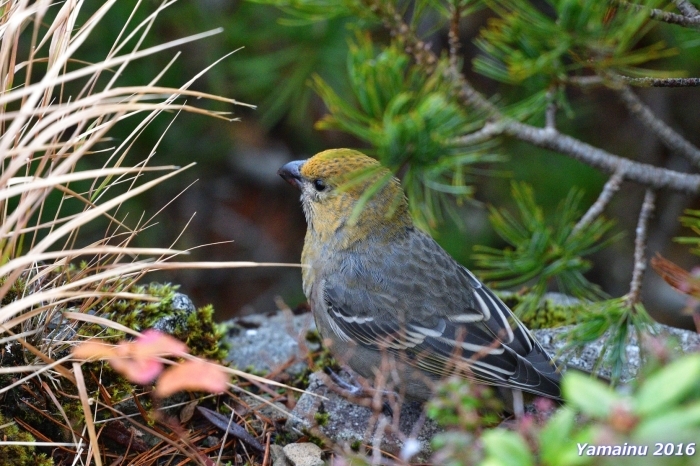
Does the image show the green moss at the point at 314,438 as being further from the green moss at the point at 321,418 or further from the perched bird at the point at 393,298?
the perched bird at the point at 393,298

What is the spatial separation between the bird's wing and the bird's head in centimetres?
22

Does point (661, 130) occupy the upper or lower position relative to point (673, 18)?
lower

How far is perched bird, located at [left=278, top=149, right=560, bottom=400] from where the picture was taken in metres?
2.95

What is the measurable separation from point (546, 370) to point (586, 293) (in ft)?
1.77

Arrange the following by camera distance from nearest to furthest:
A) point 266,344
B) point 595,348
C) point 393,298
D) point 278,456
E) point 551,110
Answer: point 278,456 < point 551,110 < point 393,298 < point 595,348 < point 266,344

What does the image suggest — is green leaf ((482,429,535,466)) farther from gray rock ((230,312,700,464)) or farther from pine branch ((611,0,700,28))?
pine branch ((611,0,700,28))

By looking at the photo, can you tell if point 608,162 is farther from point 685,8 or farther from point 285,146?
point 285,146

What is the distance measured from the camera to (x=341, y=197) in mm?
3355

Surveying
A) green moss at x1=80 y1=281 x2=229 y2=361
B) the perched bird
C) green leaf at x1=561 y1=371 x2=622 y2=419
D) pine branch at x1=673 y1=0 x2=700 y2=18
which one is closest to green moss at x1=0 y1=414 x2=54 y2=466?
green moss at x1=80 y1=281 x2=229 y2=361

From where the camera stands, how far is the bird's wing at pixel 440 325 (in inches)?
115

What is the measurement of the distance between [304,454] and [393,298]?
32.6 inches

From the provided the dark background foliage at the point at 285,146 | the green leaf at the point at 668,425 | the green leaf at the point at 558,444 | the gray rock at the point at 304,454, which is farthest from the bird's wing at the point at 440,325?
the green leaf at the point at 668,425

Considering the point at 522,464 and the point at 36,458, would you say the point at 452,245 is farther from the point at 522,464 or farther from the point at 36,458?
the point at 522,464

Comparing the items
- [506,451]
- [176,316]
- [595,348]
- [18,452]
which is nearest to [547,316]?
[595,348]
